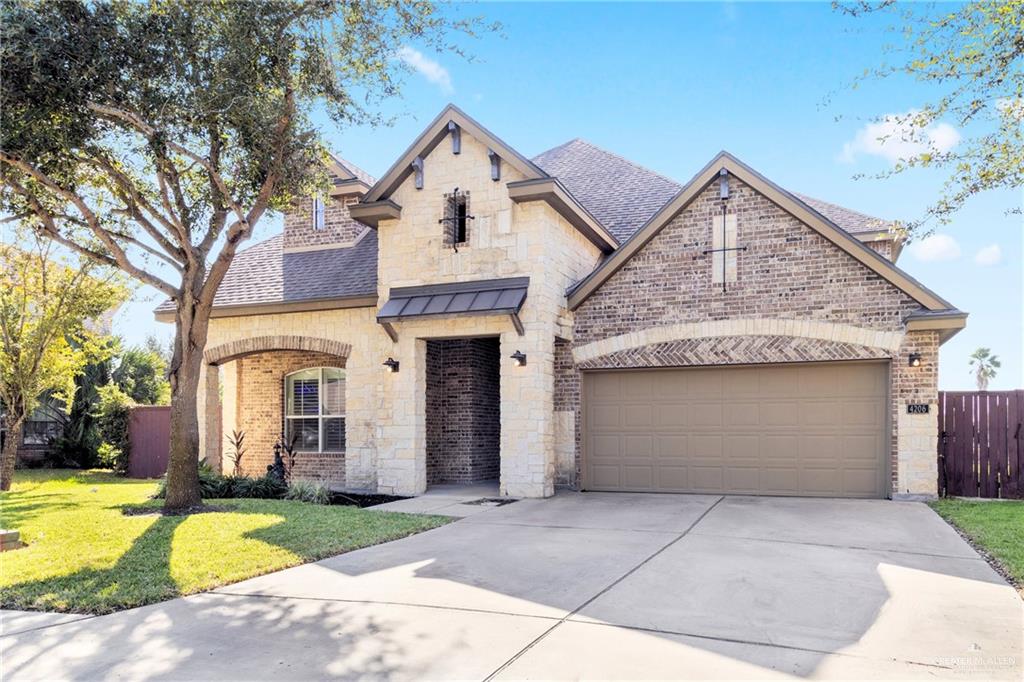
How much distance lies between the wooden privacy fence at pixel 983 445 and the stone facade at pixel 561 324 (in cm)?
125

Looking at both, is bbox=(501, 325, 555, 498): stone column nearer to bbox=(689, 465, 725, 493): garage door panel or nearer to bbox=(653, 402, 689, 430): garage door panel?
bbox=(653, 402, 689, 430): garage door panel

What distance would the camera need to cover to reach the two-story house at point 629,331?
12.4 meters

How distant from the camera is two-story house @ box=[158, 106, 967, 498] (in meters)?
12.4

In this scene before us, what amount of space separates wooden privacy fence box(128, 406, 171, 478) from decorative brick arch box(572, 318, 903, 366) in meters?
11.8

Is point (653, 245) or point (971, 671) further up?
point (653, 245)

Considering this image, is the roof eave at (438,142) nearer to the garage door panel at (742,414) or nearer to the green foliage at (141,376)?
the garage door panel at (742,414)

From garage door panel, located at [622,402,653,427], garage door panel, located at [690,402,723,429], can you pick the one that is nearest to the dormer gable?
garage door panel, located at [622,402,653,427]

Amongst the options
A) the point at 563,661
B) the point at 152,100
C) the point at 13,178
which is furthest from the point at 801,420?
the point at 13,178

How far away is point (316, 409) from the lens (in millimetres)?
16812

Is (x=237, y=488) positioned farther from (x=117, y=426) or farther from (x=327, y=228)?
(x=117, y=426)

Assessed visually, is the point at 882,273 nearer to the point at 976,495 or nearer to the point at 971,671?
the point at 976,495

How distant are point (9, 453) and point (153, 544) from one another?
32.0ft

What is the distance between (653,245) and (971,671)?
9.98 m

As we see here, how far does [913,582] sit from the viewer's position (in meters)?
6.70
